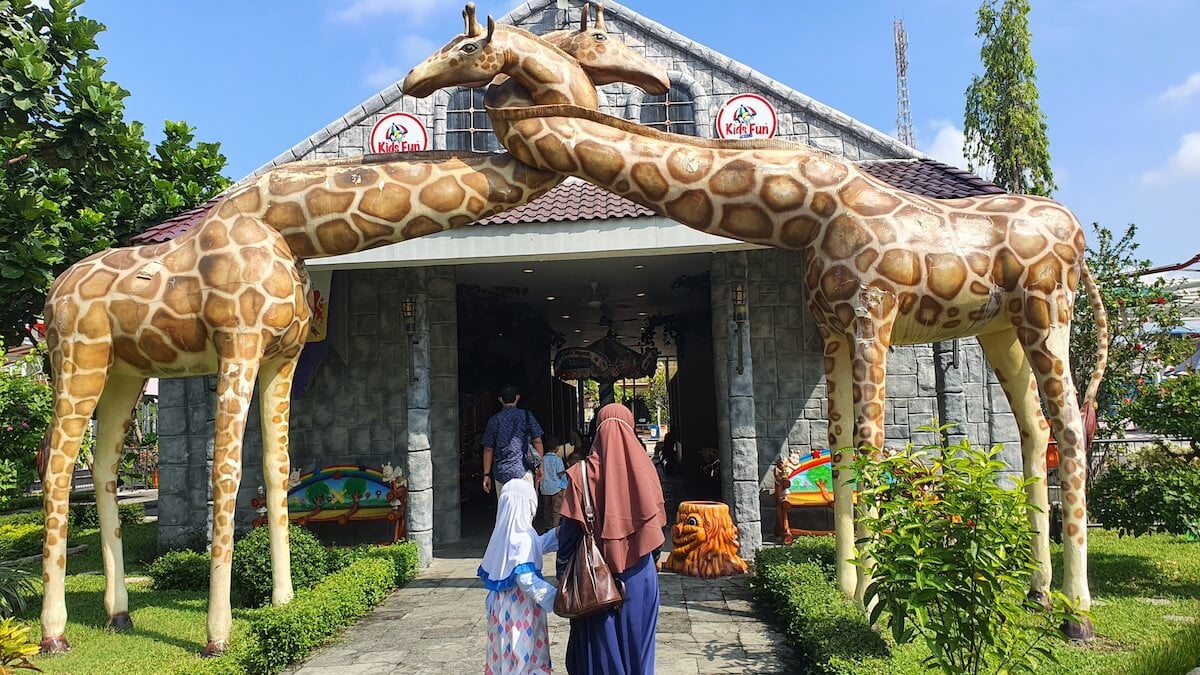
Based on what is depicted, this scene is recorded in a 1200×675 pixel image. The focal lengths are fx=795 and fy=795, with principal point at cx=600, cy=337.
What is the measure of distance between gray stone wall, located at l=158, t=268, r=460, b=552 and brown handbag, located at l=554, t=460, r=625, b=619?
560 cm

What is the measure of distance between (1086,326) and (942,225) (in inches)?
225

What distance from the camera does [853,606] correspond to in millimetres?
5449

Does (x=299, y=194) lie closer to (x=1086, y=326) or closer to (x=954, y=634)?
(x=954, y=634)

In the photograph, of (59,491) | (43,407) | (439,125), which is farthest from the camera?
(439,125)

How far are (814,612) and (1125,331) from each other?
7074 millimetres

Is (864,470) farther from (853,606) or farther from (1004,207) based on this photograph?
(1004,207)

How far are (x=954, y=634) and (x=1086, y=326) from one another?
7523mm

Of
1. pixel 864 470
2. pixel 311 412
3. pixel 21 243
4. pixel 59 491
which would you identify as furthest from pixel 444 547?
pixel 864 470

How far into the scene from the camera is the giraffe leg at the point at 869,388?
17.3ft

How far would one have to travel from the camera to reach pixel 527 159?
530cm

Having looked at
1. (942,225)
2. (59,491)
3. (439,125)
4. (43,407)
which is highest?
(439,125)

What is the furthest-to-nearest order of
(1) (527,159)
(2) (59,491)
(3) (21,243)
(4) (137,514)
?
(4) (137,514) < (3) (21,243) < (2) (59,491) < (1) (527,159)

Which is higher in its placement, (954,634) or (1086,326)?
(1086,326)

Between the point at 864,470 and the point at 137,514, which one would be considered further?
the point at 137,514
